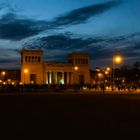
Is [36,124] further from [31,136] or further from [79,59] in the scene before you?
[79,59]

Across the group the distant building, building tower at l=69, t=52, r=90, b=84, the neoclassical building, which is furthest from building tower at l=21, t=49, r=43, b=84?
the distant building

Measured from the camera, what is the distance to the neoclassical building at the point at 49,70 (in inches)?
4756

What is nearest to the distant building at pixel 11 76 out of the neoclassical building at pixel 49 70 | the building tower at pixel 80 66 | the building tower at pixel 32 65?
the building tower at pixel 32 65

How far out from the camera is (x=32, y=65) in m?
122

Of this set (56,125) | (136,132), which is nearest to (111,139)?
(136,132)

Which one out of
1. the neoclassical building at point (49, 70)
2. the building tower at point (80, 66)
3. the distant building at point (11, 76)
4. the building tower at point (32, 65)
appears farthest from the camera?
the distant building at point (11, 76)

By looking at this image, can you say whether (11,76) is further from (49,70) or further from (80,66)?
(80,66)

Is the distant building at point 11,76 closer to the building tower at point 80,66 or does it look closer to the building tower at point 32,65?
the building tower at point 32,65

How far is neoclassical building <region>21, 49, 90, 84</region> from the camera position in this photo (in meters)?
121

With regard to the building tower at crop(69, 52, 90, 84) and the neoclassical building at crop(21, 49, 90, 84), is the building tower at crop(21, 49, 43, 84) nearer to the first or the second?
the neoclassical building at crop(21, 49, 90, 84)

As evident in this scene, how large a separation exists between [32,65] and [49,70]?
20.4ft

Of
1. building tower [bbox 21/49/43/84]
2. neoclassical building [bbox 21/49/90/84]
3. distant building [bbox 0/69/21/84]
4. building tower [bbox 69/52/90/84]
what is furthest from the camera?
distant building [bbox 0/69/21/84]

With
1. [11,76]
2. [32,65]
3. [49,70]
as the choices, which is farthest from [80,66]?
[11,76]

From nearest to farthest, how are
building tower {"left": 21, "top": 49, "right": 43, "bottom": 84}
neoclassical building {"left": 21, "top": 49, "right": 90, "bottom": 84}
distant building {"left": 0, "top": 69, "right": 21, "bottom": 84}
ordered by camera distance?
building tower {"left": 21, "top": 49, "right": 43, "bottom": 84} → neoclassical building {"left": 21, "top": 49, "right": 90, "bottom": 84} → distant building {"left": 0, "top": 69, "right": 21, "bottom": 84}
